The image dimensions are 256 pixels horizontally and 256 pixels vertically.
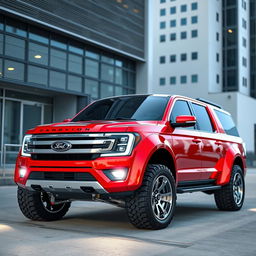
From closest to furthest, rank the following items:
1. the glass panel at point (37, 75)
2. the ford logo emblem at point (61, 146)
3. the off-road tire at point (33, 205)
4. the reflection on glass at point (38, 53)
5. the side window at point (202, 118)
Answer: the ford logo emblem at point (61, 146)
the off-road tire at point (33, 205)
the side window at point (202, 118)
the glass panel at point (37, 75)
the reflection on glass at point (38, 53)

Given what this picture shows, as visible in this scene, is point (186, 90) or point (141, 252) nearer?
point (141, 252)

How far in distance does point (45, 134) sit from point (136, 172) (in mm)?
1362

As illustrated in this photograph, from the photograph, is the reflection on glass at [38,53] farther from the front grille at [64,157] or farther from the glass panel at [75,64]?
the front grille at [64,157]

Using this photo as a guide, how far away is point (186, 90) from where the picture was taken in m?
67.4

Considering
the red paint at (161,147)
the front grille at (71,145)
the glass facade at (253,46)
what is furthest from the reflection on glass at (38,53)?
the glass facade at (253,46)

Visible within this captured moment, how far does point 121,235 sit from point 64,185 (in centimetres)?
93

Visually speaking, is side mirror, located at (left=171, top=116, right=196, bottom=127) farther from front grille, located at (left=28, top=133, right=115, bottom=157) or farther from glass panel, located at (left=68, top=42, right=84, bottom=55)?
glass panel, located at (left=68, top=42, right=84, bottom=55)

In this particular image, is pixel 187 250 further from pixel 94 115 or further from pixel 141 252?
pixel 94 115

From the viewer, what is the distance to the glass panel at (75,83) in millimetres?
23016

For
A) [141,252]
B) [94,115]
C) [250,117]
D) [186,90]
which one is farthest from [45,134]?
[186,90]

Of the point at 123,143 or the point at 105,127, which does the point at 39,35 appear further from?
the point at 123,143

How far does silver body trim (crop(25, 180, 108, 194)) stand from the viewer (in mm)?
5828

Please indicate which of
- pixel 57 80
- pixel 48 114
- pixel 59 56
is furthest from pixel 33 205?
pixel 48 114

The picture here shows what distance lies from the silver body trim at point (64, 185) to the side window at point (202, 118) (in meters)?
2.83
